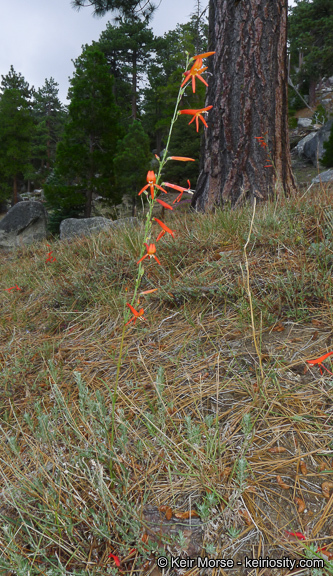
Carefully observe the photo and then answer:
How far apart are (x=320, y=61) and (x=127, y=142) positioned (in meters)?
16.6

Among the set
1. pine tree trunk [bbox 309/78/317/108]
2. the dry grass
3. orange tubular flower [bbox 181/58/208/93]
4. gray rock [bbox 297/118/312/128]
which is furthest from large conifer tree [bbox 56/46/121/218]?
pine tree trunk [bbox 309/78/317/108]

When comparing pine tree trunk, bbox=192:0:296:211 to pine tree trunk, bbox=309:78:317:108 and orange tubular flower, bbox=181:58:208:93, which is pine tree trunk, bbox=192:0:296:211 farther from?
pine tree trunk, bbox=309:78:317:108

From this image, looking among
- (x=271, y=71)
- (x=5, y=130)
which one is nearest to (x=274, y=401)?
(x=271, y=71)

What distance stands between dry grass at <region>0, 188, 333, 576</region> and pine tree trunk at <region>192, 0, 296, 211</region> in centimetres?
83

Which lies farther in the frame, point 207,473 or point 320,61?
point 320,61

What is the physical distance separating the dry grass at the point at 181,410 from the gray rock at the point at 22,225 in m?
7.37

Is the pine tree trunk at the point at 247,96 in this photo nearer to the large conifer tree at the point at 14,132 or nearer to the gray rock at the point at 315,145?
the gray rock at the point at 315,145

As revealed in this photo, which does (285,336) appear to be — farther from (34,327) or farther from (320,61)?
(320,61)

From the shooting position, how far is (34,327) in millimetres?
2213

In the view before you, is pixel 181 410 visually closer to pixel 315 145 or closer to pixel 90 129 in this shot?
pixel 90 129

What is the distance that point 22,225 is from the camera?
9.10 m

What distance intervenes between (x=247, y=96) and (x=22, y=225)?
7.68 m

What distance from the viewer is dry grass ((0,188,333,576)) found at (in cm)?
89

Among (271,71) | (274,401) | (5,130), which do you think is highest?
(5,130)
